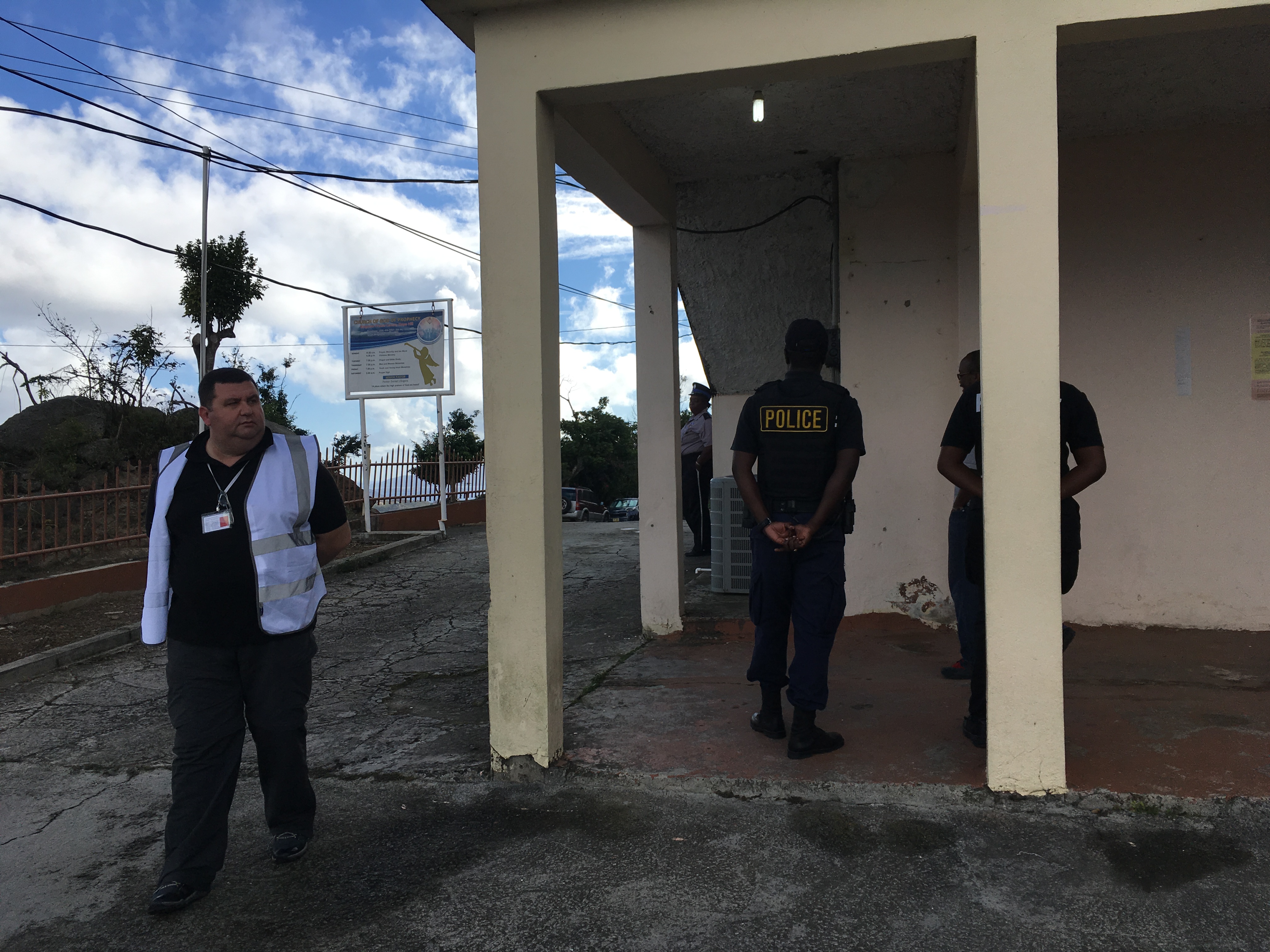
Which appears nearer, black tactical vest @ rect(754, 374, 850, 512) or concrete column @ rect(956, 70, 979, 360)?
black tactical vest @ rect(754, 374, 850, 512)

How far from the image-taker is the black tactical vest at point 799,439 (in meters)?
3.84

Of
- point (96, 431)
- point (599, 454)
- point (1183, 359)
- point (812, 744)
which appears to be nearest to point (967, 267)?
point (1183, 359)

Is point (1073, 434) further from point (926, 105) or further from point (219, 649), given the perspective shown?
point (219, 649)

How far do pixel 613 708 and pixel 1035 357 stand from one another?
8.58 ft

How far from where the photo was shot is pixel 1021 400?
11.0 ft

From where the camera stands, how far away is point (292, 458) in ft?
10.5

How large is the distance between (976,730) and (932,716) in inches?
16.8

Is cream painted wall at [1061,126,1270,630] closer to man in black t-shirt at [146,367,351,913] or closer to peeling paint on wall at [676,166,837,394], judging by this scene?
peeling paint on wall at [676,166,837,394]

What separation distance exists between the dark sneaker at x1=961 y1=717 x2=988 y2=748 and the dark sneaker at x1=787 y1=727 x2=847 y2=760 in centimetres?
54

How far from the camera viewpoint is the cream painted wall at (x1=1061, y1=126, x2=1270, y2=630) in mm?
5582

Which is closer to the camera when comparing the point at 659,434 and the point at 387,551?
the point at 659,434

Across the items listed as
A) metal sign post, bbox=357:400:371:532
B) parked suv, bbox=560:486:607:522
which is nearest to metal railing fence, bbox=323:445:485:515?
metal sign post, bbox=357:400:371:532

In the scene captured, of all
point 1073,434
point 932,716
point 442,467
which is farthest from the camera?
point 442,467

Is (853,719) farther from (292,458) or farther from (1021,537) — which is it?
(292,458)
